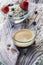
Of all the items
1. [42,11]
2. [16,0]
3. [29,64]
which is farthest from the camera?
[16,0]

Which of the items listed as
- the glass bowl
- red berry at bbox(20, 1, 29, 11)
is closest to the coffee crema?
the glass bowl

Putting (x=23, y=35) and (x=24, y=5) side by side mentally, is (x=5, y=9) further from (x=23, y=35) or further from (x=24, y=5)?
(x=23, y=35)

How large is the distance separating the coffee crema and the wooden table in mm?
44

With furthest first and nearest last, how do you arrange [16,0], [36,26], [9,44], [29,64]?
[16,0] → [36,26] → [9,44] → [29,64]

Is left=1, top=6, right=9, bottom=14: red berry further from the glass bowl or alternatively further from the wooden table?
the glass bowl

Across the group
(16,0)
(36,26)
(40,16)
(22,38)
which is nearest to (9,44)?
(22,38)

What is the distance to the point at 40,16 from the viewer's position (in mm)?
1188

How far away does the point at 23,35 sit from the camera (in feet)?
3.28

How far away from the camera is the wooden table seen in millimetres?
906

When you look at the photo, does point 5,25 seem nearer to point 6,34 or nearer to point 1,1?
point 6,34

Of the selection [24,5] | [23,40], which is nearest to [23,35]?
[23,40]

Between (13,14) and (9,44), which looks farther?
(13,14)

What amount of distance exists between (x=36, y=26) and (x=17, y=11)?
0.16 metres

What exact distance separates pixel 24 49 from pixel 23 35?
83mm
